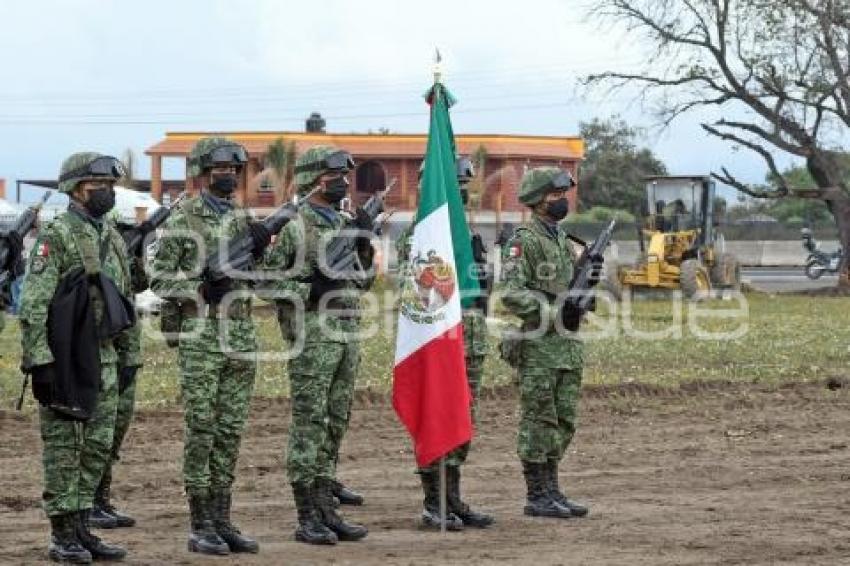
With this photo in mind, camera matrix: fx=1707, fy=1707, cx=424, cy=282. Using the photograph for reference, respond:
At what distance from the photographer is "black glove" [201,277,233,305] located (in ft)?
31.1

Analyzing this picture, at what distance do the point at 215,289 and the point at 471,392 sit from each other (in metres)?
2.14

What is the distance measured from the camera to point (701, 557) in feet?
30.5

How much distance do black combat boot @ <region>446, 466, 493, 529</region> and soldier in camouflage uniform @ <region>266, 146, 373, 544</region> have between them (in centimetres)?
77

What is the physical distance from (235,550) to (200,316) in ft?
4.32

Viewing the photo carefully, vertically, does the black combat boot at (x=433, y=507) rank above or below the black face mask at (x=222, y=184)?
below

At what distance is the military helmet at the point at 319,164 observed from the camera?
32.9 ft

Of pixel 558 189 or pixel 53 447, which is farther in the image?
pixel 558 189

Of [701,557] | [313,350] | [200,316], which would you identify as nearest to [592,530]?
[701,557]

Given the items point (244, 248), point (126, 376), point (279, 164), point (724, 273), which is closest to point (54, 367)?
point (244, 248)

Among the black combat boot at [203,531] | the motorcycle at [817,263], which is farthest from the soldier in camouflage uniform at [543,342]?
the motorcycle at [817,263]

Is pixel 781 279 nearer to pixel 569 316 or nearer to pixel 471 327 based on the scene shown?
pixel 569 316

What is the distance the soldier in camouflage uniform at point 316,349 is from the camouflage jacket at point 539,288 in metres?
1.34

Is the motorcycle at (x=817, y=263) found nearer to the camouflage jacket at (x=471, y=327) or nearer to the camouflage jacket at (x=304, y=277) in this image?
the camouflage jacket at (x=471, y=327)

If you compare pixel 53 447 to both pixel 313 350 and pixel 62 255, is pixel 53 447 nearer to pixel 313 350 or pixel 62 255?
pixel 62 255
